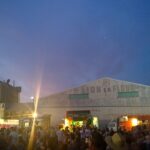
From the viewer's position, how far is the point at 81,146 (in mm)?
15320

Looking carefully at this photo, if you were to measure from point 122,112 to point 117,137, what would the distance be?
3604 centimetres

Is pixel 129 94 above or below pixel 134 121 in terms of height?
above

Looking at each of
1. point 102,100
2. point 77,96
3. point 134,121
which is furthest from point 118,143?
point 77,96

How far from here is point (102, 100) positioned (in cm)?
4403

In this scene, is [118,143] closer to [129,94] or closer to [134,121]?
[134,121]

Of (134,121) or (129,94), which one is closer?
(134,121)

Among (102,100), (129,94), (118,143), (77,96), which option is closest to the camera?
(118,143)

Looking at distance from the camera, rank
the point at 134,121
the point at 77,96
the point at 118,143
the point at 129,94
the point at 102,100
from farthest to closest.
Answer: the point at 77,96, the point at 102,100, the point at 129,94, the point at 134,121, the point at 118,143

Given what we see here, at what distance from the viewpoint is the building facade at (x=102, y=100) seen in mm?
42984

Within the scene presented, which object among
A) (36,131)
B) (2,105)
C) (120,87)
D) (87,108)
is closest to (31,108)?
(2,105)

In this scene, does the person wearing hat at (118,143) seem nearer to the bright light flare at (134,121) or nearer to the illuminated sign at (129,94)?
the bright light flare at (134,121)

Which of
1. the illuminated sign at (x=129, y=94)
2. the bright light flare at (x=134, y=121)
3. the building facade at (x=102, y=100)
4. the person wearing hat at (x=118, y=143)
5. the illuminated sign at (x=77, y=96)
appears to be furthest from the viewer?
the illuminated sign at (x=77, y=96)

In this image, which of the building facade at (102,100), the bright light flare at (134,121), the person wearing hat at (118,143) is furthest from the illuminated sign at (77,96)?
the person wearing hat at (118,143)

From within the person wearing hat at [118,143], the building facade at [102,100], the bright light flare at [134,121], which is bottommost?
the person wearing hat at [118,143]
